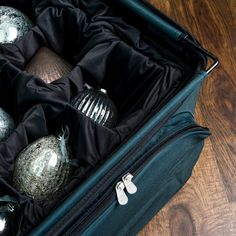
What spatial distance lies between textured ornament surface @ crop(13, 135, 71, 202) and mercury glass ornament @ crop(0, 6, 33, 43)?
218 mm

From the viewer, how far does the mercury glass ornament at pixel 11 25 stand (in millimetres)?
792

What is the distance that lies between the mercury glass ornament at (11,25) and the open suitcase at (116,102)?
0.03m

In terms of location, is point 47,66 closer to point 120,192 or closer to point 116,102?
point 116,102

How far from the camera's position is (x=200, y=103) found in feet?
3.67

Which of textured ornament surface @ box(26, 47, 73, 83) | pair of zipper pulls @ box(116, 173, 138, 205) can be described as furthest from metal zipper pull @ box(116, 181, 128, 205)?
textured ornament surface @ box(26, 47, 73, 83)

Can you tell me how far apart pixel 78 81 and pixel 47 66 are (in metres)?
0.06

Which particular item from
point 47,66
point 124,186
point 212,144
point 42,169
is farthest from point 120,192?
point 212,144

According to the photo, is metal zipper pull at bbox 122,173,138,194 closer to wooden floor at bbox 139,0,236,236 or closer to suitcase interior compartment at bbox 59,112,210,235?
suitcase interior compartment at bbox 59,112,210,235

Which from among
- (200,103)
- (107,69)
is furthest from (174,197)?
(107,69)

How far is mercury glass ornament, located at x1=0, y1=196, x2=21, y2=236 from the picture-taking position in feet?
2.13

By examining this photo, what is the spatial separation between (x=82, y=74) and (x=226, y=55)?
1.76ft

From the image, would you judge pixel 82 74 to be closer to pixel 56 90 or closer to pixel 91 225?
pixel 56 90

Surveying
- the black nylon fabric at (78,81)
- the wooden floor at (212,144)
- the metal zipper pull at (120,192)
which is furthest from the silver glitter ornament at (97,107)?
the wooden floor at (212,144)

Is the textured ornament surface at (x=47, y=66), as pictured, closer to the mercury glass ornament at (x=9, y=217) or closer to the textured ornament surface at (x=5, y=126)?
the textured ornament surface at (x=5, y=126)
